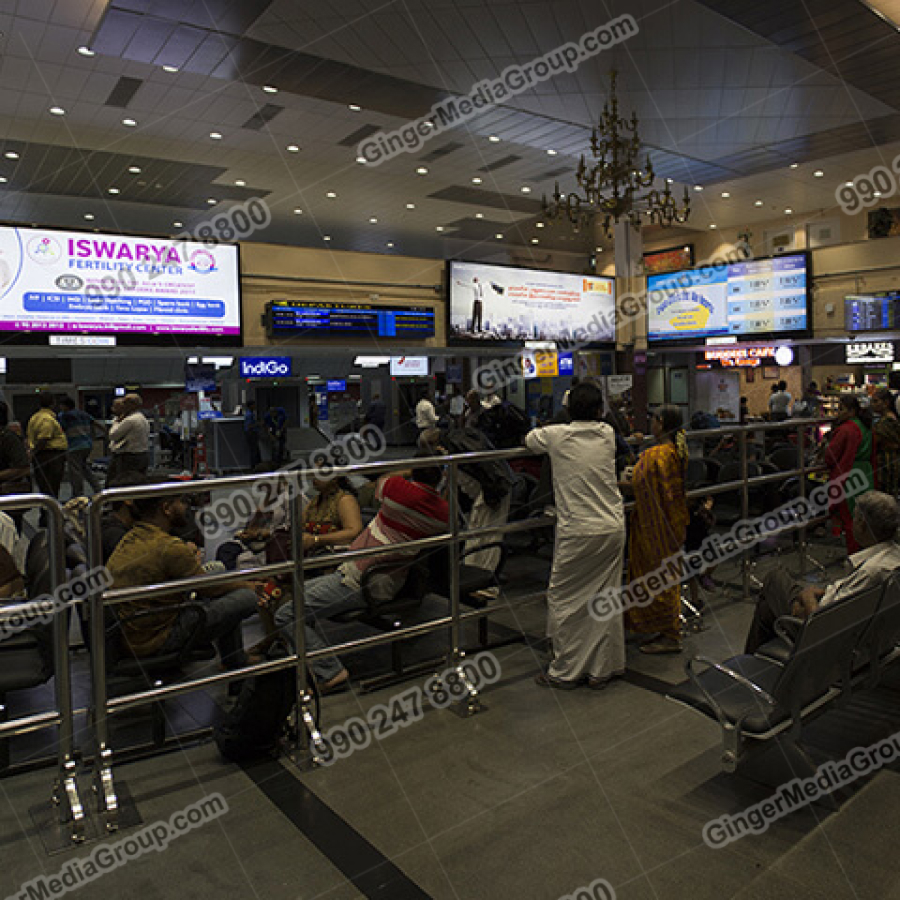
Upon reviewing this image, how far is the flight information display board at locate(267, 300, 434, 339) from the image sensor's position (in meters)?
8.77

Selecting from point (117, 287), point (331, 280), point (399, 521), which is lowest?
point (399, 521)

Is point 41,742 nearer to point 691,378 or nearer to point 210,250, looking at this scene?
point 210,250

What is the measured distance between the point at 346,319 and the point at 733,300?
7061 mm

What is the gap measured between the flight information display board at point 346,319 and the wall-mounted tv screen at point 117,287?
583 millimetres

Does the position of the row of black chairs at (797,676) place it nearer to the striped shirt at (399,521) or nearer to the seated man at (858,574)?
the seated man at (858,574)

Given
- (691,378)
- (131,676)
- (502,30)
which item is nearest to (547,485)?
(131,676)

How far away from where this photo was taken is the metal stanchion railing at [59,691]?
2.45m

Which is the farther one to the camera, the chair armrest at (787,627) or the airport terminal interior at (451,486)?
the chair armrest at (787,627)

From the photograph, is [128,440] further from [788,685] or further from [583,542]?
[788,685]

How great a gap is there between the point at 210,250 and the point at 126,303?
1.09 metres

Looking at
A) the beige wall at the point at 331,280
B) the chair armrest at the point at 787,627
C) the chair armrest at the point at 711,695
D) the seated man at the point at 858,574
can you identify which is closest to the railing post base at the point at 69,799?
the chair armrest at the point at 711,695

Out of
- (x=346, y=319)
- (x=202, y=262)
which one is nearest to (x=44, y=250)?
(x=202, y=262)

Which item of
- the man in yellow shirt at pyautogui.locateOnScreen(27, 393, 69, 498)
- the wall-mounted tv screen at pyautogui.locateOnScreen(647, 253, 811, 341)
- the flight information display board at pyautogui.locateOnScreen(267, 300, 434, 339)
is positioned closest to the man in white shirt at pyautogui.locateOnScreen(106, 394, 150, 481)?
the man in yellow shirt at pyautogui.locateOnScreen(27, 393, 69, 498)

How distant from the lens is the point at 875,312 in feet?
37.8
